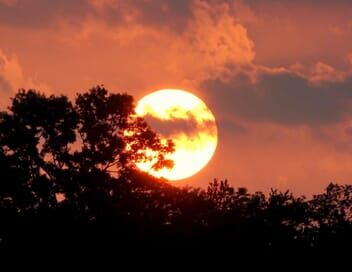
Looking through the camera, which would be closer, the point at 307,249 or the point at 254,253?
the point at 254,253

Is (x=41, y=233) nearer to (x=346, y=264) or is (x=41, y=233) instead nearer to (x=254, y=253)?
(x=254, y=253)

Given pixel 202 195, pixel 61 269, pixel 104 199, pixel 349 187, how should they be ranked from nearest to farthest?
pixel 61 269
pixel 104 199
pixel 202 195
pixel 349 187

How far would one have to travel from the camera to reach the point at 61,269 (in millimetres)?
56719

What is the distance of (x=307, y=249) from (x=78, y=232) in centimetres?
2181

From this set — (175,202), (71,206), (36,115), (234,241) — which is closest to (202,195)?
(175,202)

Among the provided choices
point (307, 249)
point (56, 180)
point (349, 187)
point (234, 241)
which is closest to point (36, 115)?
point (56, 180)

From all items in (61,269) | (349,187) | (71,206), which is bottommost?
(61,269)

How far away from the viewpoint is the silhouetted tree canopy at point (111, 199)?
58219 mm

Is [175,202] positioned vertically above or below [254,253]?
above

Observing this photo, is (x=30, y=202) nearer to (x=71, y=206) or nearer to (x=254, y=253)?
(x=71, y=206)

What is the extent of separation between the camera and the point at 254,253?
58719 millimetres

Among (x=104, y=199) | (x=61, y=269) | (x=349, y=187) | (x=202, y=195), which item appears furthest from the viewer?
(x=349, y=187)

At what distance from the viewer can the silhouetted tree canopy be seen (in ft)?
191

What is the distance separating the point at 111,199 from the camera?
201ft
